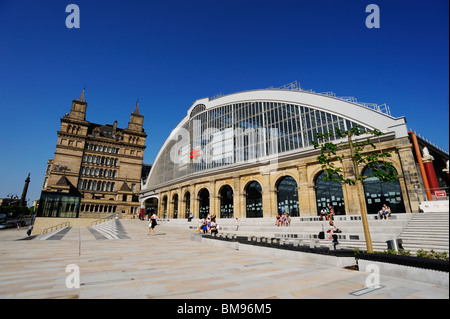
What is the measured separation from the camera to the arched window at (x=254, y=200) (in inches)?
1276

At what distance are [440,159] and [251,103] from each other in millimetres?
29366

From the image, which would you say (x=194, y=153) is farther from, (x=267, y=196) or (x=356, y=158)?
(x=356, y=158)

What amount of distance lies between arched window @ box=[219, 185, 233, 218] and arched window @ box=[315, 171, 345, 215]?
14.4m

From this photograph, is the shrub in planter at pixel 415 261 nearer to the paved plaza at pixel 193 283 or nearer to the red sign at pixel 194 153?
the paved plaza at pixel 193 283

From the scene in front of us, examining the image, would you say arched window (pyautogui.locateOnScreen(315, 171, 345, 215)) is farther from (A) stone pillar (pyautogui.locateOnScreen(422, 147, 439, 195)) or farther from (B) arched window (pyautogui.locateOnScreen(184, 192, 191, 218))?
(B) arched window (pyautogui.locateOnScreen(184, 192, 191, 218))

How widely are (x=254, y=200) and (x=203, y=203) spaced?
12.2m

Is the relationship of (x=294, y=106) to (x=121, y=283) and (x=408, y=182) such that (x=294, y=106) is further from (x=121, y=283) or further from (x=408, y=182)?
(x=121, y=283)

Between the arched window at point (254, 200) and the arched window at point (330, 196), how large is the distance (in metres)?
8.54

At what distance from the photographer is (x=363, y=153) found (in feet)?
78.7

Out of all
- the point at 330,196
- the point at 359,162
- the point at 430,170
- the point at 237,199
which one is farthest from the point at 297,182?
the point at 359,162

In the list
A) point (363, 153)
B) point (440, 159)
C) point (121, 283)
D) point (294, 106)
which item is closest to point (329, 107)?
point (294, 106)

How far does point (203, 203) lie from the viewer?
41.6 meters

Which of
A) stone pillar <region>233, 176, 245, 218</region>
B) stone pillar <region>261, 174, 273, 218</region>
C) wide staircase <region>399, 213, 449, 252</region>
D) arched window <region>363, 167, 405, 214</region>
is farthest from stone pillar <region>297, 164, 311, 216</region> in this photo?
wide staircase <region>399, 213, 449, 252</region>
